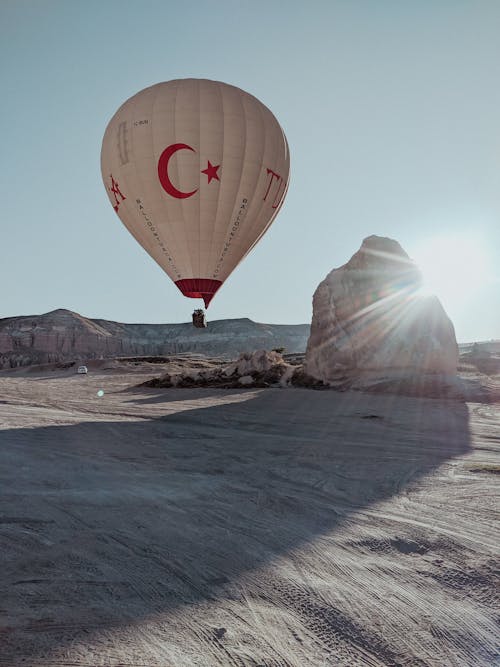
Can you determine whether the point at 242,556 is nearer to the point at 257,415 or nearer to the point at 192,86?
the point at 257,415

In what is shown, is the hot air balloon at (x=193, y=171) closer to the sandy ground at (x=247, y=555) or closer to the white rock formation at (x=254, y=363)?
the white rock formation at (x=254, y=363)

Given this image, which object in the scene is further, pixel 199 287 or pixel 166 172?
pixel 199 287

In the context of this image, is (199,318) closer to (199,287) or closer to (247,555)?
(199,287)

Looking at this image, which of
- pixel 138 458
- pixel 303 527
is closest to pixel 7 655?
pixel 303 527

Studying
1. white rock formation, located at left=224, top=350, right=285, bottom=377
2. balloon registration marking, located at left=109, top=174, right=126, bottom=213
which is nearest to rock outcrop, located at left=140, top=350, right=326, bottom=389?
white rock formation, located at left=224, top=350, right=285, bottom=377

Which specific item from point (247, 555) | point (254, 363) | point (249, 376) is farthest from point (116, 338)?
point (247, 555)

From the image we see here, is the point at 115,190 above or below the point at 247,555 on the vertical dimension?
above

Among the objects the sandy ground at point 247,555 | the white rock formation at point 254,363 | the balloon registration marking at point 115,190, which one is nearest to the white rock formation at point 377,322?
the white rock formation at point 254,363

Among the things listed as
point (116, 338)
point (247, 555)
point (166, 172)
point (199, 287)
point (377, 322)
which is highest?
point (166, 172)
